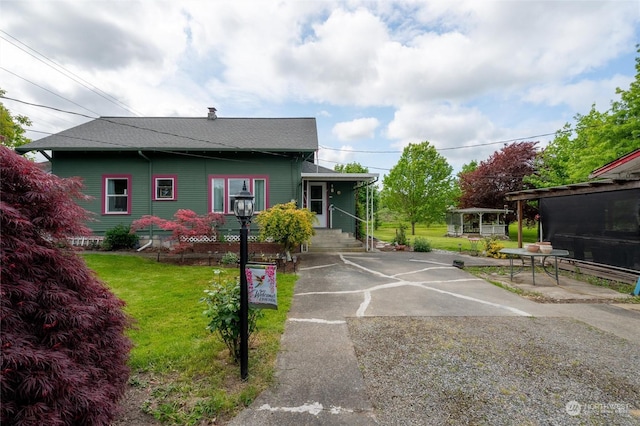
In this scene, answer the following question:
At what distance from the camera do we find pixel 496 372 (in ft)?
9.86

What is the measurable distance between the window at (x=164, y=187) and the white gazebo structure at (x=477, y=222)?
22.5 m

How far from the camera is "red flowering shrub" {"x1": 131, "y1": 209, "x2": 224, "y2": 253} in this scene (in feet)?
28.1

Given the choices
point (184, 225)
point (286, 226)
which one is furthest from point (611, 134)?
point (184, 225)

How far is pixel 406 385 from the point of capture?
276cm

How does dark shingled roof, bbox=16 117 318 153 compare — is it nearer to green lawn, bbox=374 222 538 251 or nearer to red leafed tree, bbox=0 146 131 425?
green lawn, bbox=374 222 538 251

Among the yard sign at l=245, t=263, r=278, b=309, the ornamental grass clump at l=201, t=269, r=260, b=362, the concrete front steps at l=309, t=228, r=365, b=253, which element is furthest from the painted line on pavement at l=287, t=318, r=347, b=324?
the concrete front steps at l=309, t=228, r=365, b=253

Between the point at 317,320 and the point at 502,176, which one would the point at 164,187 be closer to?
Answer: the point at 317,320

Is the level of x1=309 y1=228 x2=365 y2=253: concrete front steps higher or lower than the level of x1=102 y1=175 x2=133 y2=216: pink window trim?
lower

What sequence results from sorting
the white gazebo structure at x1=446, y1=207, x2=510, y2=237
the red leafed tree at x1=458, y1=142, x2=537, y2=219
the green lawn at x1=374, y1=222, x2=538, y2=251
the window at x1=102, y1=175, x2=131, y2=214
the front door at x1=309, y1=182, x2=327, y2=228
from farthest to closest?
1. the white gazebo structure at x1=446, y1=207, x2=510, y2=237
2. the red leafed tree at x1=458, y1=142, x2=537, y2=219
3. the green lawn at x1=374, y1=222, x2=538, y2=251
4. the front door at x1=309, y1=182, x2=327, y2=228
5. the window at x1=102, y1=175, x2=131, y2=214

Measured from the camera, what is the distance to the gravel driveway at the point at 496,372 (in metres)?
2.38

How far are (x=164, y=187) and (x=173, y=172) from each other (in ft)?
2.44

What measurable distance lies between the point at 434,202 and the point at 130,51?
19285 millimetres

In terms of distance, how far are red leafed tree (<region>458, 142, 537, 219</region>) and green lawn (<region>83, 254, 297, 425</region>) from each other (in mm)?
24083

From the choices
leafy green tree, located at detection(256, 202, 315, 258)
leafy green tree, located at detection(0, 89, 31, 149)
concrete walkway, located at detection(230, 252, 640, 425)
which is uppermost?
leafy green tree, located at detection(0, 89, 31, 149)
